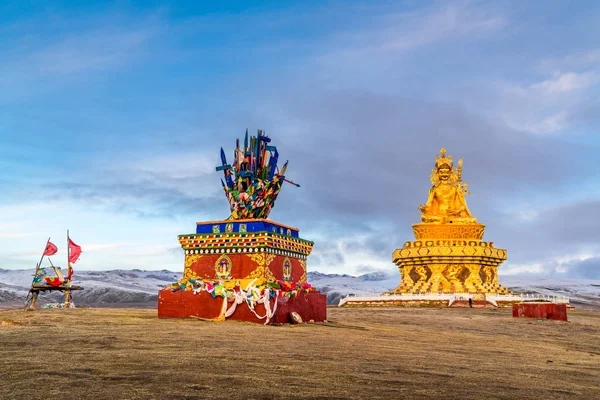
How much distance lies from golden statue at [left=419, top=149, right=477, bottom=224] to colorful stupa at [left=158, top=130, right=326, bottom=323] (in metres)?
28.3

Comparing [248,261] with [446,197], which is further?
[446,197]

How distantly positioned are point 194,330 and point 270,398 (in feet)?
19.9

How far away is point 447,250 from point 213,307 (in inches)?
1105

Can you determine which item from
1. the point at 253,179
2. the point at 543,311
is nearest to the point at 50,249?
the point at 253,179

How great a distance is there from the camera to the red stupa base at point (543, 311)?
23109mm

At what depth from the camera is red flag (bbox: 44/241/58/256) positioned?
2175cm

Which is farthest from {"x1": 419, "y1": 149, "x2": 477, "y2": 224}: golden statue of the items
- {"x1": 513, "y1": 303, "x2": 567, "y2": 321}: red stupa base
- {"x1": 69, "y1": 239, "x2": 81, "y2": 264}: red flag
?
{"x1": 69, "y1": 239, "x2": 81, "y2": 264}: red flag

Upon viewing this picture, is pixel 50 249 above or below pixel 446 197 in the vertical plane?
below

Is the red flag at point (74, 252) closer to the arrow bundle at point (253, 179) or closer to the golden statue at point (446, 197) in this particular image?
the arrow bundle at point (253, 179)

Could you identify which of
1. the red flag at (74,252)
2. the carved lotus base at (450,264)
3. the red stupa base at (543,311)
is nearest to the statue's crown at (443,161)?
the carved lotus base at (450,264)

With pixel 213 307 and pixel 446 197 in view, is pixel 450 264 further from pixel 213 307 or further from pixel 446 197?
pixel 213 307

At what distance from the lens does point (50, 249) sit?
21.9 metres

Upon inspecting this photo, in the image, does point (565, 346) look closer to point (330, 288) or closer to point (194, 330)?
point (194, 330)

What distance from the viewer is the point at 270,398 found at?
5.46 m
